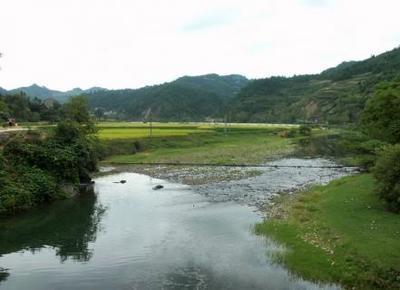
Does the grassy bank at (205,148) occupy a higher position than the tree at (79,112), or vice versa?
the tree at (79,112)

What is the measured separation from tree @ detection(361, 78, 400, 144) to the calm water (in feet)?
65.9

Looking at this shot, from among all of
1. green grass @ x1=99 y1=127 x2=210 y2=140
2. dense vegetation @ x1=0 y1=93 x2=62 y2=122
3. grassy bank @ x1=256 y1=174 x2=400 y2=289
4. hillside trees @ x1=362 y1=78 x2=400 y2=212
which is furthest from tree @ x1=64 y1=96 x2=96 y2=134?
dense vegetation @ x1=0 y1=93 x2=62 y2=122

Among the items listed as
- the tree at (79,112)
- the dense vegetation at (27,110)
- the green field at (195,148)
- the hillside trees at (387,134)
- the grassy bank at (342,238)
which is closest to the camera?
the grassy bank at (342,238)

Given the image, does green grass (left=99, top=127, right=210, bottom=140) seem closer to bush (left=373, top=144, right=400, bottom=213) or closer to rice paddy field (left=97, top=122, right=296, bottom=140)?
rice paddy field (left=97, top=122, right=296, bottom=140)

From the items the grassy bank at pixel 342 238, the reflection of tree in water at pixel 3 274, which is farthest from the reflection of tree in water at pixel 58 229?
the grassy bank at pixel 342 238

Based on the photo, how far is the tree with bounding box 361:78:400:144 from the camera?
51.6m

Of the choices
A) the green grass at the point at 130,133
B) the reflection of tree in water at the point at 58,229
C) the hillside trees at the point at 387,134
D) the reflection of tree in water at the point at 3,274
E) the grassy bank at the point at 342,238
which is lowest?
the reflection of tree in water at the point at 58,229

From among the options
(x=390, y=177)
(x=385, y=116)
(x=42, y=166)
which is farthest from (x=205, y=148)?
(x=390, y=177)

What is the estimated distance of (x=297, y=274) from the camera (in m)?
25.0

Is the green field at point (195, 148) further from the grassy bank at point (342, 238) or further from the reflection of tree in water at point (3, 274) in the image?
the reflection of tree in water at point (3, 274)

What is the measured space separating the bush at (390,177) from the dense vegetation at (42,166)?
104 feet

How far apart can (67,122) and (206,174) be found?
65.3 feet

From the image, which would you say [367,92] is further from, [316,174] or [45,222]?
[45,222]

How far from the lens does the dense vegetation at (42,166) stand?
44.6m
